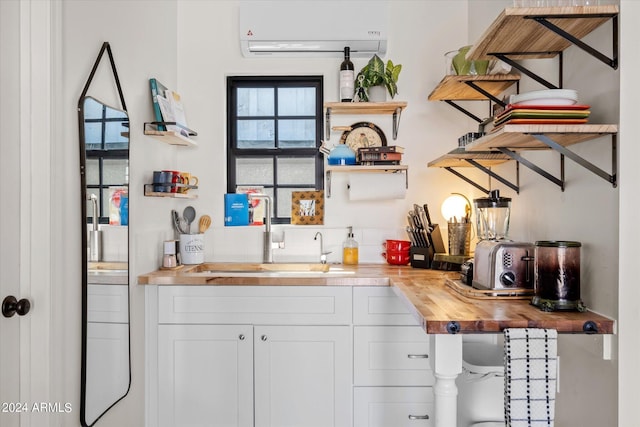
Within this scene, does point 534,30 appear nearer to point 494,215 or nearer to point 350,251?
point 494,215

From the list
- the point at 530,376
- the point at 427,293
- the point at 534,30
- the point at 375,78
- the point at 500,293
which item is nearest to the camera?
the point at 530,376

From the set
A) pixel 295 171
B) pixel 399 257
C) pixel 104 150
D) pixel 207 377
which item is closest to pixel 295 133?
pixel 295 171

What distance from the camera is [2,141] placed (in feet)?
4.90

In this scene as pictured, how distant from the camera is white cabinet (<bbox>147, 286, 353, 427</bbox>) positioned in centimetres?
235

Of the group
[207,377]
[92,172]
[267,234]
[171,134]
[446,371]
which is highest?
[171,134]

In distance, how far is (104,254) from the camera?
77.1 inches

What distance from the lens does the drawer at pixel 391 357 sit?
2.32 metres

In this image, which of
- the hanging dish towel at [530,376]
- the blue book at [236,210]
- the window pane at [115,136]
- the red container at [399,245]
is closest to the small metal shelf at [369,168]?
the red container at [399,245]

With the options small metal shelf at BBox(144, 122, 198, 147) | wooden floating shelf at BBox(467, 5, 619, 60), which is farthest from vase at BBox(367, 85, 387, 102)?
Answer: small metal shelf at BBox(144, 122, 198, 147)

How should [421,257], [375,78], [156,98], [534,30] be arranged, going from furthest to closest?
[375,78] < [421,257] < [156,98] < [534,30]

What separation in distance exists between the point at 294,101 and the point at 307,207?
71 cm

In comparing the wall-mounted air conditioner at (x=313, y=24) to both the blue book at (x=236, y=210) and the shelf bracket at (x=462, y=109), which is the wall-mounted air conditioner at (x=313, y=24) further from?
the blue book at (x=236, y=210)

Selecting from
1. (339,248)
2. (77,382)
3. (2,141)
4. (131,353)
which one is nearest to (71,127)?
(2,141)

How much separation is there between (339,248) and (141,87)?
58.4 inches
